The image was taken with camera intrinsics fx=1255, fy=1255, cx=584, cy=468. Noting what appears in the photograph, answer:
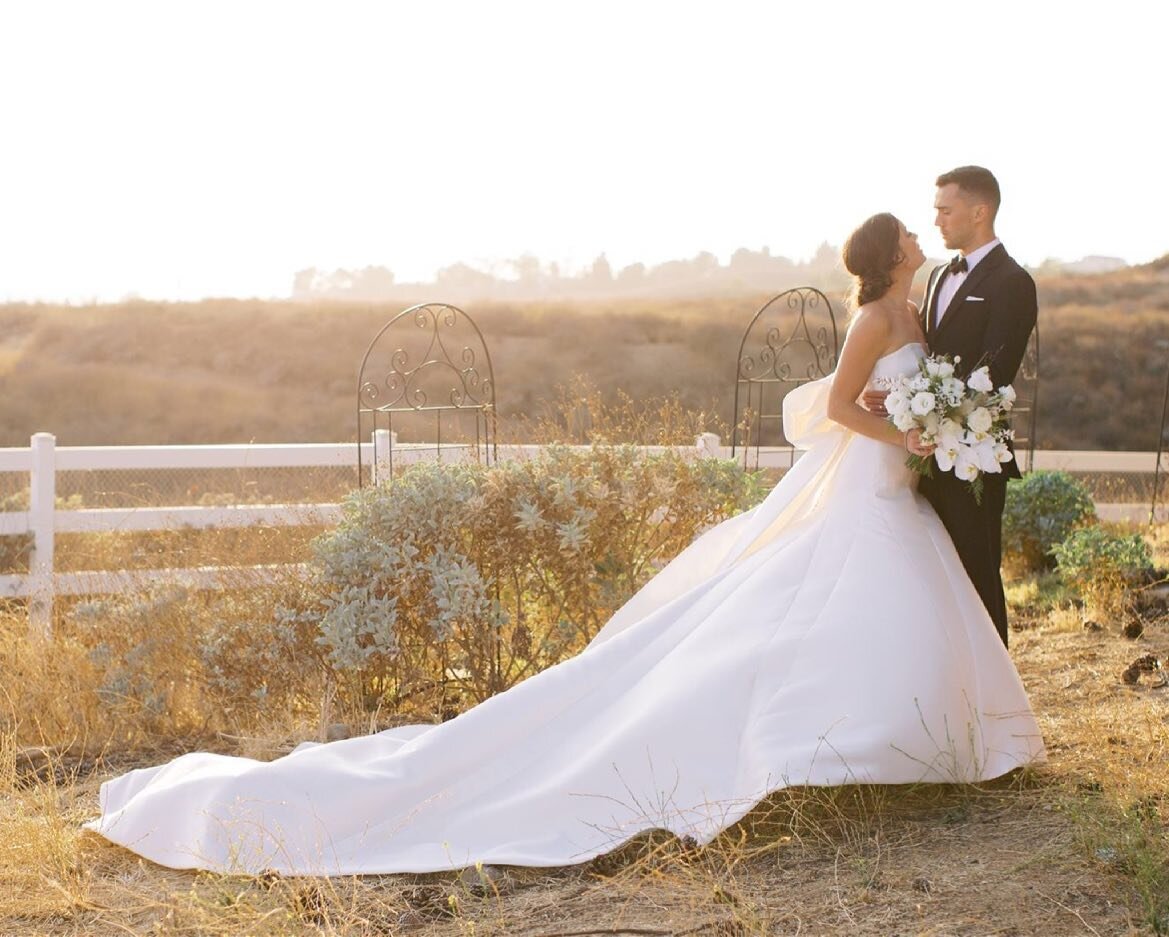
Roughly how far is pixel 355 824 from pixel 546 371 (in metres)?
32.3

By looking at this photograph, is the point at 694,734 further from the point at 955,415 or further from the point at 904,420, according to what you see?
the point at 955,415

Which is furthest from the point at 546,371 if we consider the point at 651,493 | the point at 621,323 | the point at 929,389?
the point at 929,389

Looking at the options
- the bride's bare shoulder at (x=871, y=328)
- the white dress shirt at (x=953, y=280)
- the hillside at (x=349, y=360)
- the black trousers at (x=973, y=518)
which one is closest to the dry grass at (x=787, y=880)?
the black trousers at (x=973, y=518)

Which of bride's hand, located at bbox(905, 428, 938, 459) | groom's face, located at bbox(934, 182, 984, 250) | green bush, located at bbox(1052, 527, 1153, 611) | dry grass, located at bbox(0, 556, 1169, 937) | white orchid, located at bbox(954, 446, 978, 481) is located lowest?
dry grass, located at bbox(0, 556, 1169, 937)

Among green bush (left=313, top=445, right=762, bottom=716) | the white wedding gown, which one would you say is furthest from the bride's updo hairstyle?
green bush (left=313, top=445, right=762, bottom=716)

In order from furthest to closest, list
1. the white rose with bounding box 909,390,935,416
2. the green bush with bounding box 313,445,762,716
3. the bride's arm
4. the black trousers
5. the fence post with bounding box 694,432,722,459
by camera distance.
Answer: the fence post with bounding box 694,432,722,459 < the green bush with bounding box 313,445,762,716 < the black trousers < the bride's arm < the white rose with bounding box 909,390,935,416

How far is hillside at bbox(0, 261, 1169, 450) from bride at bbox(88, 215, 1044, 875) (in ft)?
89.0

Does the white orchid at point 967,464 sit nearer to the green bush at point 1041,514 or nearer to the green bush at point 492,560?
the green bush at point 492,560

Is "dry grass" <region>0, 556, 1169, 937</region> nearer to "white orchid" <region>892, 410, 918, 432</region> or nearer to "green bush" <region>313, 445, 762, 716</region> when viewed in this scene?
"white orchid" <region>892, 410, 918, 432</region>

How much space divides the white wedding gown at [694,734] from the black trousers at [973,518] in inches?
4.2

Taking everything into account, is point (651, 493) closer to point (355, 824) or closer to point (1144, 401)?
point (355, 824)

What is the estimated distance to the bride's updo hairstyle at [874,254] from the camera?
444cm

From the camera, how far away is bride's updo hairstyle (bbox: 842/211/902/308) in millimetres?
4441

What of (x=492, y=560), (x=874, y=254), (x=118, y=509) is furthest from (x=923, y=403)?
(x=118, y=509)
